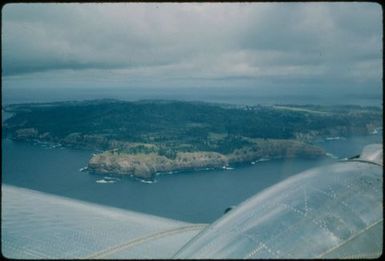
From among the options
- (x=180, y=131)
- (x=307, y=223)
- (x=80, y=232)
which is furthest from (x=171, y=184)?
(x=307, y=223)

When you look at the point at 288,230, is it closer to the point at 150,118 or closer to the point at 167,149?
the point at 167,149

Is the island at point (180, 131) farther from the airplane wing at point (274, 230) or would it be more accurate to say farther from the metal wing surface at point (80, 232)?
the airplane wing at point (274, 230)

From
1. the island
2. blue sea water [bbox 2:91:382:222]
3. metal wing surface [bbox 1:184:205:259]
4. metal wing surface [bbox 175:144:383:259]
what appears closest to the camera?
metal wing surface [bbox 175:144:383:259]

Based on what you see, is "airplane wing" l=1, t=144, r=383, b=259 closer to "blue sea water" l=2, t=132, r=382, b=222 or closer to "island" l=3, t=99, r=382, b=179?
"blue sea water" l=2, t=132, r=382, b=222

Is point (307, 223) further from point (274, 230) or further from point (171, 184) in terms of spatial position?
point (171, 184)

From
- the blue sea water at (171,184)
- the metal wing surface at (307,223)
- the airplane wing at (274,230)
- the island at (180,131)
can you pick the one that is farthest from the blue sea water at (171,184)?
the metal wing surface at (307,223)

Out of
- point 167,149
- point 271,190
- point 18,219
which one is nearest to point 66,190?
point 167,149

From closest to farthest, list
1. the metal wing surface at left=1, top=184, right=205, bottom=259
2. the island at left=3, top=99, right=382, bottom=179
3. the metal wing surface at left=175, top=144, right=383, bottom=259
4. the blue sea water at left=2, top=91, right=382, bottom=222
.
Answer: the metal wing surface at left=175, top=144, right=383, bottom=259 < the metal wing surface at left=1, top=184, right=205, bottom=259 < the blue sea water at left=2, top=91, right=382, bottom=222 < the island at left=3, top=99, right=382, bottom=179

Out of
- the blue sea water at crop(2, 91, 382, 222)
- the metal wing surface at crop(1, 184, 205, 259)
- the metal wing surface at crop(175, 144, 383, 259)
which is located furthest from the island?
the metal wing surface at crop(175, 144, 383, 259)
